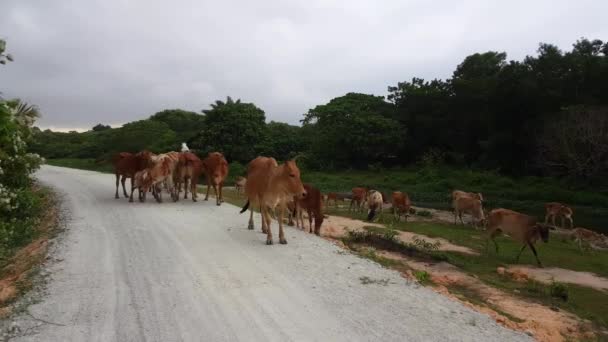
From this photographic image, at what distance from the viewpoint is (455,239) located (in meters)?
17.2

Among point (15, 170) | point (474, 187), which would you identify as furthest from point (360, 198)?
point (15, 170)

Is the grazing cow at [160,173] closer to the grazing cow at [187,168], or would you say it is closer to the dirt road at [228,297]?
the grazing cow at [187,168]

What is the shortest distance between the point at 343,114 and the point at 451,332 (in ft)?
143

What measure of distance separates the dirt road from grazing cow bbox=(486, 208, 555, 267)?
7889 millimetres

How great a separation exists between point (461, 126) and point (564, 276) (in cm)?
3561

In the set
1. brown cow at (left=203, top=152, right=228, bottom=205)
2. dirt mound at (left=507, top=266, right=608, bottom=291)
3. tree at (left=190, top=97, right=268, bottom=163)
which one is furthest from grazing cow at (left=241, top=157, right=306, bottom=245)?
tree at (left=190, top=97, right=268, bottom=163)

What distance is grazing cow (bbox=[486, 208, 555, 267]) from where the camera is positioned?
14414 mm

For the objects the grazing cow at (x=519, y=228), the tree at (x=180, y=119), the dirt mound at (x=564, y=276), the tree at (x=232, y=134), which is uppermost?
the tree at (x=180, y=119)

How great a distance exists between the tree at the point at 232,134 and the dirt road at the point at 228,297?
102 ft

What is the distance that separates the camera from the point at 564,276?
41.4 feet

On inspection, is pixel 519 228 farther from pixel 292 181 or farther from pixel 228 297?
pixel 228 297

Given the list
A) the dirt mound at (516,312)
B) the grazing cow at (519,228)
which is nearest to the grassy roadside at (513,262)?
the dirt mound at (516,312)

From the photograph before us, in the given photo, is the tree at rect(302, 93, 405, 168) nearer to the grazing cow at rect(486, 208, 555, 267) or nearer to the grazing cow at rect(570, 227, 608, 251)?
the grazing cow at rect(570, 227, 608, 251)

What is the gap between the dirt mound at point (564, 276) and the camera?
11849 millimetres
